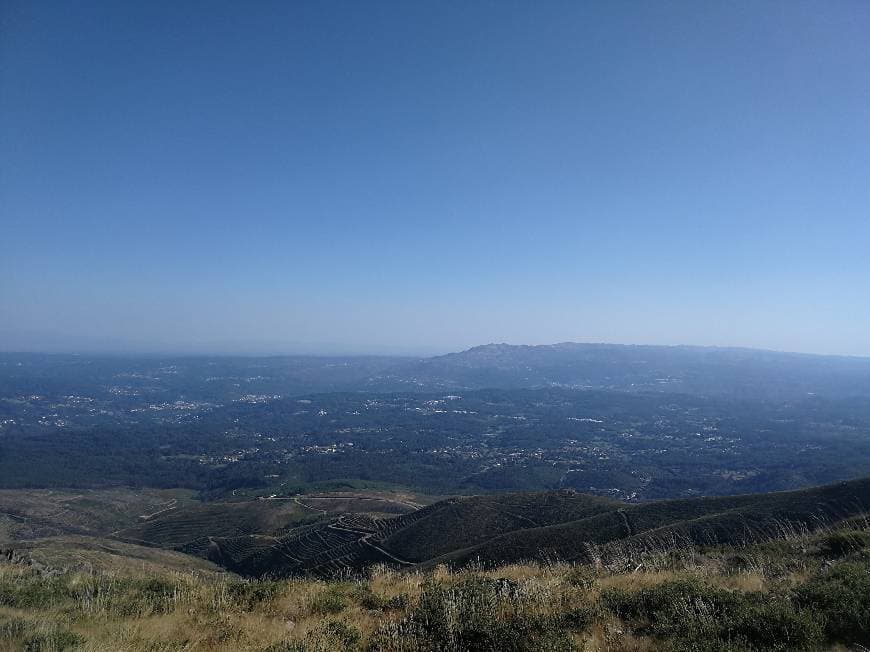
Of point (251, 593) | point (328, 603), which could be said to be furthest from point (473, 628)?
point (251, 593)

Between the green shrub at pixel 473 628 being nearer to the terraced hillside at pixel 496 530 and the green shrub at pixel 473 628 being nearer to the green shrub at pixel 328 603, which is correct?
the green shrub at pixel 328 603

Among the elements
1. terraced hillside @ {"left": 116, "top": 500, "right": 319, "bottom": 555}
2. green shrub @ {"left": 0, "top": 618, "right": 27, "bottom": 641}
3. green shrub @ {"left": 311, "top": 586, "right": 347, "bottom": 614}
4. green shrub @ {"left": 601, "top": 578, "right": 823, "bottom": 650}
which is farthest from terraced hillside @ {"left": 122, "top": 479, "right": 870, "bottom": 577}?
green shrub @ {"left": 601, "top": 578, "right": 823, "bottom": 650}

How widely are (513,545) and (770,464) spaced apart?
146719 millimetres

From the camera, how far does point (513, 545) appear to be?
3381cm

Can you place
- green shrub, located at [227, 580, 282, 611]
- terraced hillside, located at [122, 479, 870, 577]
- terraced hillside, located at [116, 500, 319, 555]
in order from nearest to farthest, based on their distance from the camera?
green shrub, located at [227, 580, 282, 611], terraced hillside, located at [122, 479, 870, 577], terraced hillside, located at [116, 500, 319, 555]

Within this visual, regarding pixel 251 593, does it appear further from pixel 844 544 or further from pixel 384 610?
pixel 844 544

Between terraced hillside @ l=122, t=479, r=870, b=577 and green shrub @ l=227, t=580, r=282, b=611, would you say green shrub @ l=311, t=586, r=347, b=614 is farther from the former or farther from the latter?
terraced hillside @ l=122, t=479, r=870, b=577

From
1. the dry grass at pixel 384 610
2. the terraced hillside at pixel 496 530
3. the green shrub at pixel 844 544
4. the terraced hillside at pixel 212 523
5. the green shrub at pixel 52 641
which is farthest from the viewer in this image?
the terraced hillside at pixel 212 523

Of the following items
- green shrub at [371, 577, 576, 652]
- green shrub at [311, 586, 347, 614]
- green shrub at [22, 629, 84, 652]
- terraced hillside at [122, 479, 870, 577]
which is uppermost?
green shrub at [22, 629, 84, 652]

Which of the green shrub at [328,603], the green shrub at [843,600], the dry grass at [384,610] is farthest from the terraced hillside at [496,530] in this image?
the green shrub at [843,600]

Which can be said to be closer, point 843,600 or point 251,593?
point 843,600

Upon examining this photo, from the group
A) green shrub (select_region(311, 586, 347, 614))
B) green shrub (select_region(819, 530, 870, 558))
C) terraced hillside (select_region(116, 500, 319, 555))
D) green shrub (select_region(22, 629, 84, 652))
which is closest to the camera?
green shrub (select_region(22, 629, 84, 652))

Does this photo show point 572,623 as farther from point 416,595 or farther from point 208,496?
point 208,496

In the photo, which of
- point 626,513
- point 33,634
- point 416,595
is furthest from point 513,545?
point 33,634
